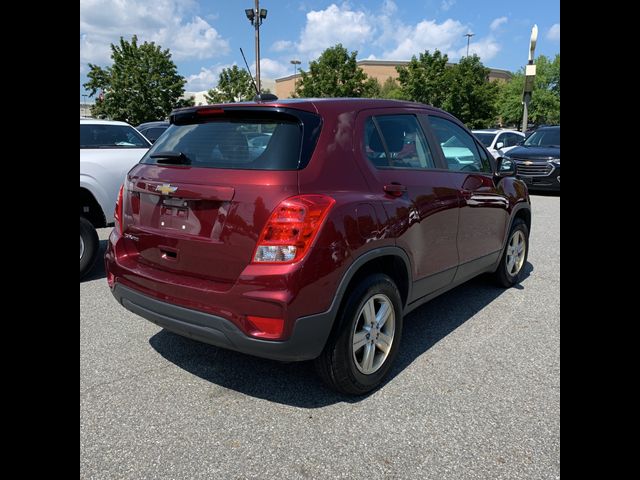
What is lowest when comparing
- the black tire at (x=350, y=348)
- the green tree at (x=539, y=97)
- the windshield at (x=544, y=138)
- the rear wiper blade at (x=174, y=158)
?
the black tire at (x=350, y=348)

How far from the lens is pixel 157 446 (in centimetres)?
245

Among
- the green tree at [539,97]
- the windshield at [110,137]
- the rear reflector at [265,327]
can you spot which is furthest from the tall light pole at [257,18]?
the green tree at [539,97]

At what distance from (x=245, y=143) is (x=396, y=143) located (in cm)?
108

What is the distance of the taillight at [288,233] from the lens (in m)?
2.40

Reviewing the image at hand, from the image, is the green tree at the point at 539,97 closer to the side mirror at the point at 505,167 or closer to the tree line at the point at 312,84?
the tree line at the point at 312,84

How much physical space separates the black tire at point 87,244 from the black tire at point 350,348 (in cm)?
345

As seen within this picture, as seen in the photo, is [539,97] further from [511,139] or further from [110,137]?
[110,137]

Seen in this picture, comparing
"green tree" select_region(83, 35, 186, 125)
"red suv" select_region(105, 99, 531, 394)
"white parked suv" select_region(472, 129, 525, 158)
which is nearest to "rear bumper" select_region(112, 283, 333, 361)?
"red suv" select_region(105, 99, 531, 394)

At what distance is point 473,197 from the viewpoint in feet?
12.9

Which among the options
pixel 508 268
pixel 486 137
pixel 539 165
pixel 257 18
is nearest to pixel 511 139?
pixel 486 137

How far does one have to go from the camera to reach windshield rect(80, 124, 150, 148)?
5816mm
